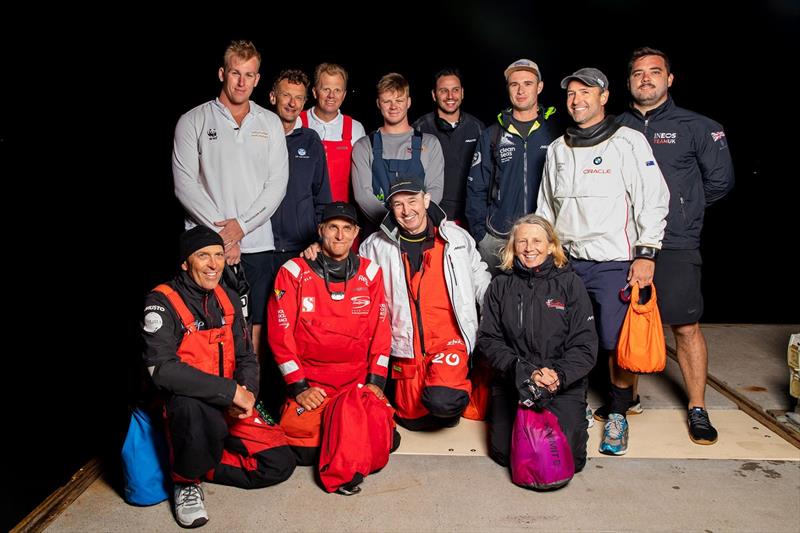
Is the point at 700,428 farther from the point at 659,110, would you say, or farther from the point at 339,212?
the point at 339,212

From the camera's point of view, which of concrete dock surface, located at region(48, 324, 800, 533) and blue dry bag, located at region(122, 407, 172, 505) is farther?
blue dry bag, located at region(122, 407, 172, 505)

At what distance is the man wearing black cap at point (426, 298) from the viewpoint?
3.13m

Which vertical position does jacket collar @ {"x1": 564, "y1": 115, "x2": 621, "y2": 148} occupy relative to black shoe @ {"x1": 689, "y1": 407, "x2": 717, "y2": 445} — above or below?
above

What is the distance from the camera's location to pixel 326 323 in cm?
298

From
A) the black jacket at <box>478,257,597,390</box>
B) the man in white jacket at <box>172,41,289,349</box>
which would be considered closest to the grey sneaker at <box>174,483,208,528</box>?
the man in white jacket at <box>172,41,289,349</box>

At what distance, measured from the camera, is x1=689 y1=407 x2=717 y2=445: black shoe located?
305 cm

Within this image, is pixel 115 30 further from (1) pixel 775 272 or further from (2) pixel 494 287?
(1) pixel 775 272

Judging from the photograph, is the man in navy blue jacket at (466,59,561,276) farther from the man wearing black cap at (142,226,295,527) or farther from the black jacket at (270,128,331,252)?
the man wearing black cap at (142,226,295,527)

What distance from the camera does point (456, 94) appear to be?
3719 mm

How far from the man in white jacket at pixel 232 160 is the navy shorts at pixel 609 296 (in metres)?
1.53

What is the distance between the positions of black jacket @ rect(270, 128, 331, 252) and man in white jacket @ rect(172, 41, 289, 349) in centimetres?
18

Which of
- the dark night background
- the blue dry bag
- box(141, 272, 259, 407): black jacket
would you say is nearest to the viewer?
box(141, 272, 259, 407): black jacket

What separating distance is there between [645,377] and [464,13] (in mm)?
4972

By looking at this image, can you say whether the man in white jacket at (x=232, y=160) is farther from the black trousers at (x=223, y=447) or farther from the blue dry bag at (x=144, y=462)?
the blue dry bag at (x=144, y=462)
